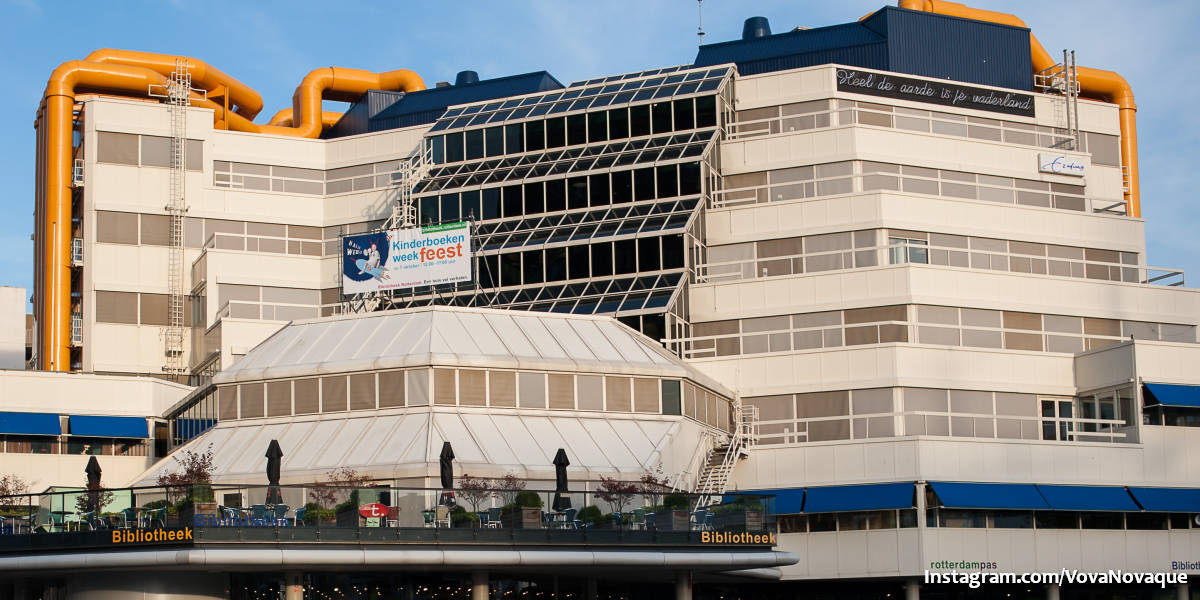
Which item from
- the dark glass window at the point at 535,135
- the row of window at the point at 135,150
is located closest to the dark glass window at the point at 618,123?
the dark glass window at the point at 535,135

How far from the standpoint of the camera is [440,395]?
6494cm

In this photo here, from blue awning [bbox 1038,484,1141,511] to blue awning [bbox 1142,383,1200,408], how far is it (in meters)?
4.34

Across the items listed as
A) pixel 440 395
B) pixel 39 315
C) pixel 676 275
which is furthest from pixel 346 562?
pixel 39 315

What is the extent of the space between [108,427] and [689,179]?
30882 mm

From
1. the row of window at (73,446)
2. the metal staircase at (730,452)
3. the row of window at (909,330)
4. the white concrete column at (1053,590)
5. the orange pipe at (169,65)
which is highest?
the orange pipe at (169,65)

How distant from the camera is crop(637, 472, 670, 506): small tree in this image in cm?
5666

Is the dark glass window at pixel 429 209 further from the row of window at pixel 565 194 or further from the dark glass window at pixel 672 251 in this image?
the dark glass window at pixel 672 251

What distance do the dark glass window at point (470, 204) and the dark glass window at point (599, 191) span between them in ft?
20.9

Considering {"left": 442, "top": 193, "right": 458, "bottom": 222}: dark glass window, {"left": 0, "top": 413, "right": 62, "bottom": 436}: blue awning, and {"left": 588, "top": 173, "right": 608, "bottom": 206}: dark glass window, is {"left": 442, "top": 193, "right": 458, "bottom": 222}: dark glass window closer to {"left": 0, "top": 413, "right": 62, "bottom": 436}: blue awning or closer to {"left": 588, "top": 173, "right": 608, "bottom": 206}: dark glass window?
{"left": 588, "top": 173, "right": 608, "bottom": 206}: dark glass window

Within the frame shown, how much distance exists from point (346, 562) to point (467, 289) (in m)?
34.2

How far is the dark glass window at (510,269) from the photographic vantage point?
84625 mm

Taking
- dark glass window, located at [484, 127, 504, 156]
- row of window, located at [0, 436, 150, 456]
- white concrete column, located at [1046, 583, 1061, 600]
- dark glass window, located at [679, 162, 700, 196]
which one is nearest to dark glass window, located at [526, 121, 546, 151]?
dark glass window, located at [484, 127, 504, 156]

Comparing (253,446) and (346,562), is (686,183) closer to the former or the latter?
(253,446)

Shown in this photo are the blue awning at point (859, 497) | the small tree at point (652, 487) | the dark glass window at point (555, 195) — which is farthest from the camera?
the dark glass window at point (555, 195)
